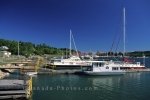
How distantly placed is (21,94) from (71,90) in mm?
12760

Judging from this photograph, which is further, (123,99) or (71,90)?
(71,90)

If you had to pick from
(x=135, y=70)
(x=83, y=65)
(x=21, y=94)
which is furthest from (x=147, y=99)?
(x=83, y=65)

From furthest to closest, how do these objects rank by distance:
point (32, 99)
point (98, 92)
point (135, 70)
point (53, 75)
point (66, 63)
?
point (66, 63) < point (135, 70) < point (53, 75) < point (98, 92) < point (32, 99)

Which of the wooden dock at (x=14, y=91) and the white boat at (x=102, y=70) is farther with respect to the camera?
the white boat at (x=102, y=70)

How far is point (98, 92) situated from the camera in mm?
38812

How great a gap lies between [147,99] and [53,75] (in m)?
29.2

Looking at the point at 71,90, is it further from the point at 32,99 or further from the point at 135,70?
the point at 135,70

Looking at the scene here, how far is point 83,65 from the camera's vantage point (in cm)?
8025

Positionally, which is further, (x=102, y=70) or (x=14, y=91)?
(x=102, y=70)

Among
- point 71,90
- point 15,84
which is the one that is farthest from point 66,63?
point 15,84

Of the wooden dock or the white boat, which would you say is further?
the white boat

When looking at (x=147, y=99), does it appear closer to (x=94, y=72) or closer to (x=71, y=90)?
(x=71, y=90)

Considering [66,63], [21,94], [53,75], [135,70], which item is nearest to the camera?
[21,94]

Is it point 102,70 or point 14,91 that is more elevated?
point 102,70
